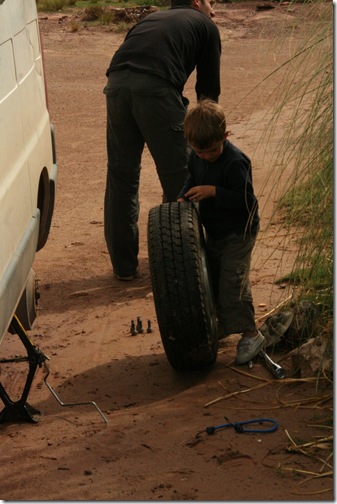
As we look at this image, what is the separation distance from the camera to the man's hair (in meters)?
4.73

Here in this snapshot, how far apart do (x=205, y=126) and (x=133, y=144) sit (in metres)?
1.83

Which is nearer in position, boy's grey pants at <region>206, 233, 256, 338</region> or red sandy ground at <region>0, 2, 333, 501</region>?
red sandy ground at <region>0, 2, 333, 501</region>

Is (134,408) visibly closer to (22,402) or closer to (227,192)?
(22,402)

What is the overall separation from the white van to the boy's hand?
2.49 feet

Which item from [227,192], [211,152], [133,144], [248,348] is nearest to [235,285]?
[248,348]

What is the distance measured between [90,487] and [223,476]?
505mm

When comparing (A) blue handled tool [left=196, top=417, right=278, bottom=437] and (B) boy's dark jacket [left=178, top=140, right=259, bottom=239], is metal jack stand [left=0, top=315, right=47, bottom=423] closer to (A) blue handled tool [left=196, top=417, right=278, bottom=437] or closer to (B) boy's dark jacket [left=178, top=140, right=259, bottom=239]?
(A) blue handled tool [left=196, top=417, right=278, bottom=437]

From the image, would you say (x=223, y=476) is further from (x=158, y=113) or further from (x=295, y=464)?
(x=158, y=113)

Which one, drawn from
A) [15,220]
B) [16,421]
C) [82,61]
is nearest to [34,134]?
[15,220]

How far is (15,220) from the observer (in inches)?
160

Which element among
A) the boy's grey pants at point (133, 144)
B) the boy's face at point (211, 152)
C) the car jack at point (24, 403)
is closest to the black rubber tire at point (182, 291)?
the boy's face at point (211, 152)

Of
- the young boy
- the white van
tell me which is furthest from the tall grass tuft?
the white van

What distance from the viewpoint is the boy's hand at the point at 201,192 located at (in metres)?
4.81

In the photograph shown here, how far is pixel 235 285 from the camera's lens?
4918mm
